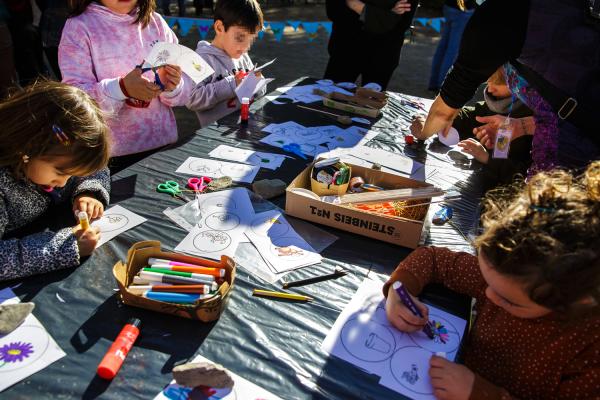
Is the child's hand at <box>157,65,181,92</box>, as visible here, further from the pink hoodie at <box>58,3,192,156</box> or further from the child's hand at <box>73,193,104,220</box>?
the child's hand at <box>73,193,104,220</box>

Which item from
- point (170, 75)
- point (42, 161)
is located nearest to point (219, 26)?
point (170, 75)

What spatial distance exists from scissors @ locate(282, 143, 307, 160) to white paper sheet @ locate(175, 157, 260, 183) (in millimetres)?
218

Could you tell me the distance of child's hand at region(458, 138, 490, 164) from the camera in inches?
70.1

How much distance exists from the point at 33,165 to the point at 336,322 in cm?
88

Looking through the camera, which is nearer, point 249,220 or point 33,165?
point 33,165

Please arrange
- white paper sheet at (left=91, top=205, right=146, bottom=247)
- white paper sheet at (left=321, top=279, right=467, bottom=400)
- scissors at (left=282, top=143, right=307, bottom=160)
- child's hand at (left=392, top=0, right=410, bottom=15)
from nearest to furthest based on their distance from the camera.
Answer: white paper sheet at (left=321, top=279, right=467, bottom=400) → white paper sheet at (left=91, top=205, right=146, bottom=247) → scissors at (left=282, top=143, right=307, bottom=160) → child's hand at (left=392, top=0, right=410, bottom=15)

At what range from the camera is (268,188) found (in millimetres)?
1422

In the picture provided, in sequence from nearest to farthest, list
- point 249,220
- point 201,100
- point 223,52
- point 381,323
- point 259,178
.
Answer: point 381,323 < point 249,220 < point 259,178 < point 201,100 < point 223,52

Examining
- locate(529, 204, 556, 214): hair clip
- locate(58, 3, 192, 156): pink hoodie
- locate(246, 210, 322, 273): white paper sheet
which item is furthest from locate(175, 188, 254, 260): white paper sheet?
locate(529, 204, 556, 214): hair clip

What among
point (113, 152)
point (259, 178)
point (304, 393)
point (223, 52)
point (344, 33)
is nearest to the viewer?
point (304, 393)

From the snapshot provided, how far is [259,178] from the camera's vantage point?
1.54 metres

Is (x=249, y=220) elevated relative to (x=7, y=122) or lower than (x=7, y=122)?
lower

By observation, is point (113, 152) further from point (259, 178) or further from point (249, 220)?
point (249, 220)

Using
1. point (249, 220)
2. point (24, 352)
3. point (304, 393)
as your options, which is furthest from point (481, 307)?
point (24, 352)
